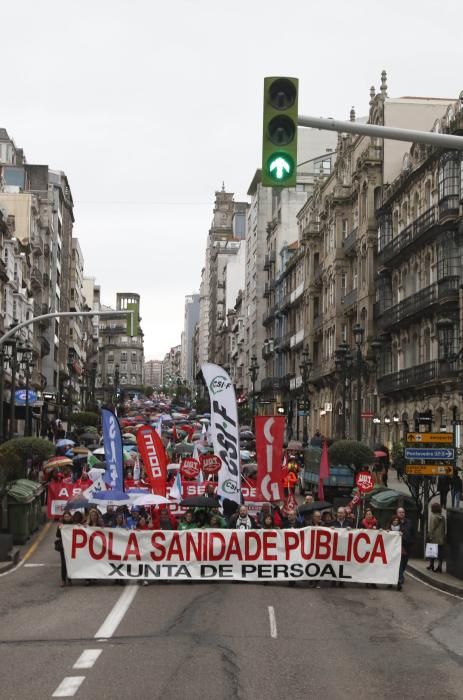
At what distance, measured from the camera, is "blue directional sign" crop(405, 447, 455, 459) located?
69.2 feet

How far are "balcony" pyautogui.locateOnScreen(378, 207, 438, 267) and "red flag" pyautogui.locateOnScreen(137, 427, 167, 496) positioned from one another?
25474mm

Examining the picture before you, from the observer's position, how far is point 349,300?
219 feet

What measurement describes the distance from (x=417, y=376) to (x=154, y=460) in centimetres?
2684

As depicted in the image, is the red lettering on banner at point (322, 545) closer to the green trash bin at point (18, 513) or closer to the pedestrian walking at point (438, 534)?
the pedestrian walking at point (438, 534)

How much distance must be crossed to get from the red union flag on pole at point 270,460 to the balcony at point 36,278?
203 feet

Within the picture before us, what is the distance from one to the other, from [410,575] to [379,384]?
38570 millimetres

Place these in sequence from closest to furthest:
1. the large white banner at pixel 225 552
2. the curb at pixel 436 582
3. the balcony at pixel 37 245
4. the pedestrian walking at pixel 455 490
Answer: the curb at pixel 436 582, the large white banner at pixel 225 552, the pedestrian walking at pixel 455 490, the balcony at pixel 37 245

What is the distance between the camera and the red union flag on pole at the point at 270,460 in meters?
22.0

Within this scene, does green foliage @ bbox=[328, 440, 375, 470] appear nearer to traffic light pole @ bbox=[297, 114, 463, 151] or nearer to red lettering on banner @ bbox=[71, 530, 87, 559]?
red lettering on banner @ bbox=[71, 530, 87, 559]

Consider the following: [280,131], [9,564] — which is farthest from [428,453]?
[280,131]

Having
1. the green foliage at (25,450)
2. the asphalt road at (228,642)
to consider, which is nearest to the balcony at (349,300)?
the green foliage at (25,450)

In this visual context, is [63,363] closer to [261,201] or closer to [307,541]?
[261,201]

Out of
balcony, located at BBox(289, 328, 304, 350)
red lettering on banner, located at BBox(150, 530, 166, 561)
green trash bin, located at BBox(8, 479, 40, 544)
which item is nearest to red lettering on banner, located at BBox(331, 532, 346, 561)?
red lettering on banner, located at BBox(150, 530, 166, 561)

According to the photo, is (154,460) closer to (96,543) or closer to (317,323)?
(96,543)
